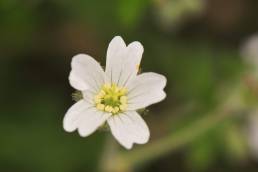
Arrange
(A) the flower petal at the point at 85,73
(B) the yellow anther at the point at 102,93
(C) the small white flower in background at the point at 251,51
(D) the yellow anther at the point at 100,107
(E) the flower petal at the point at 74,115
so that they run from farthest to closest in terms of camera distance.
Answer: (C) the small white flower in background at the point at 251,51 < (B) the yellow anther at the point at 102,93 < (D) the yellow anther at the point at 100,107 < (A) the flower petal at the point at 85,73 < (E) the flower petal at the point at 74,115

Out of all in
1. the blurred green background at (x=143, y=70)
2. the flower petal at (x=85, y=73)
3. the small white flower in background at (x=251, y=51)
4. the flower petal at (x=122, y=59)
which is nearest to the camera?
the flower petal at (x=85, y=73)

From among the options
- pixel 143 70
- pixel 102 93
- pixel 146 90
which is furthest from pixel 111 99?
pixel 143 70

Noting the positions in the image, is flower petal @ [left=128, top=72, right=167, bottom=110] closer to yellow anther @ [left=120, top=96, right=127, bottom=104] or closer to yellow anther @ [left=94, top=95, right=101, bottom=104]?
yellow anther @ [left=120, top=96, right=127, bottom=104]

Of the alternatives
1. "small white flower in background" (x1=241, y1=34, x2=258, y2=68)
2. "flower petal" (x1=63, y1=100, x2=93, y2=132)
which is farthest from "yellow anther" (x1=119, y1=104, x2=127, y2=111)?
"small white flower in background" (x1=241, y1=34, x2=258, y2=68)

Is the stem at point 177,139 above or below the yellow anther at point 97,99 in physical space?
above

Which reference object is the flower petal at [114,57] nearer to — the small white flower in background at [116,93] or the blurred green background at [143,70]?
the small white flower in background at [116,93]

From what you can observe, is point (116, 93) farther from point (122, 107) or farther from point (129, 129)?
point (129, 129)

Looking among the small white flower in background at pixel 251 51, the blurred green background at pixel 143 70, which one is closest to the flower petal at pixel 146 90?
the blurred green background at pixel 143 70
